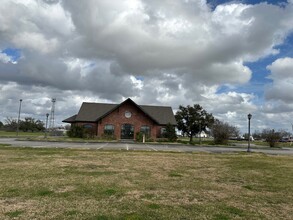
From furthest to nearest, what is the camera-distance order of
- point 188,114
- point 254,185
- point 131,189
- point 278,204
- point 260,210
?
point 188,114
point 254,185
point 131,189
point 278,204
point 260,210

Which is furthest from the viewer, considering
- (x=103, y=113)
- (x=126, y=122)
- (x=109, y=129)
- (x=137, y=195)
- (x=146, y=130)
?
(x=103, y=113)

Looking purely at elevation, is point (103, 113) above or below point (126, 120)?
above

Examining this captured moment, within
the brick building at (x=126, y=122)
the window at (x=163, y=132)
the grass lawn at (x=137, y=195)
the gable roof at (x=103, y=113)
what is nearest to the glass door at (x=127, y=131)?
the brick building at (x=126, y=122)

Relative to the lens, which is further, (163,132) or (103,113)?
(103,113)

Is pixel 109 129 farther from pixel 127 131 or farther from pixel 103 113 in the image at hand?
pixel 103 113

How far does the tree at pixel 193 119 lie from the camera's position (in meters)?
53.5

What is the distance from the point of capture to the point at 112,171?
11.9m

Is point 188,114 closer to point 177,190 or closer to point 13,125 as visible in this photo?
point 177,190

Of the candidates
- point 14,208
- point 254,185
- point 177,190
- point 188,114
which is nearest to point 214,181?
point 254,185

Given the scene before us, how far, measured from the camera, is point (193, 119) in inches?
2110

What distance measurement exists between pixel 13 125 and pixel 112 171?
343 ft

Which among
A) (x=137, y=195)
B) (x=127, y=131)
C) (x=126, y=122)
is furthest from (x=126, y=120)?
(x=137, y=195)

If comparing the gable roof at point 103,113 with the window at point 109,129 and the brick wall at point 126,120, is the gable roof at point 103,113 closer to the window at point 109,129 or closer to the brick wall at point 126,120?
the brick wall at point 126,120

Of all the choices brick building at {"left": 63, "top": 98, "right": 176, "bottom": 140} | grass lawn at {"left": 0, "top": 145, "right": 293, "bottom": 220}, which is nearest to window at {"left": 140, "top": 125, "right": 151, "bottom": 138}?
brick building at {"left": 63, "top": 98, "right": 176, "bottom": 140}
